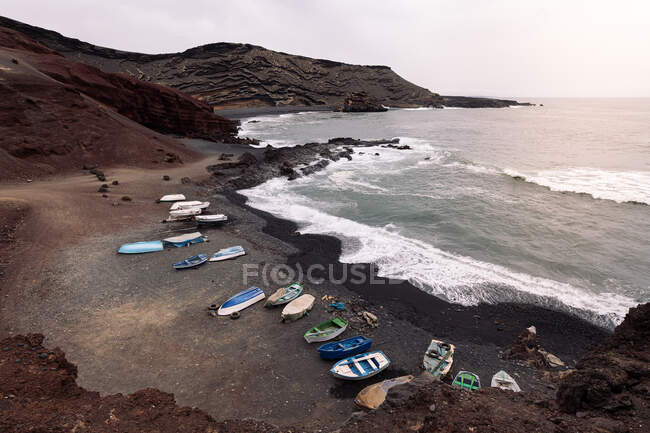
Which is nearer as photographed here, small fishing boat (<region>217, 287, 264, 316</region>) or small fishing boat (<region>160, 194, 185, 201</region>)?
small fishing boat (<region>217, 287, 264, 316</region>)

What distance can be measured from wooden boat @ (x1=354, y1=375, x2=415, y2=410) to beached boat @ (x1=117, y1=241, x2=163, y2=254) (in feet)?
39.6

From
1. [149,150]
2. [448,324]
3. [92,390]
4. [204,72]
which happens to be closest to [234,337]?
[92,390]

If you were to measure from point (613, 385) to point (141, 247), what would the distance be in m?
17.0

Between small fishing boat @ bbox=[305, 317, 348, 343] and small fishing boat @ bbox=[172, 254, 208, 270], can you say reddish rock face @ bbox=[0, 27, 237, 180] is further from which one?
small fishing boat @ bbox=[305, 317, 348, 343]

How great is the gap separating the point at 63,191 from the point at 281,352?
1883cm

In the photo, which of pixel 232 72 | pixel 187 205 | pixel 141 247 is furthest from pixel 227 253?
pixel 232 72

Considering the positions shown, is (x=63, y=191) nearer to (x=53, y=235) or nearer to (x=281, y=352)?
(x=53, y=235)

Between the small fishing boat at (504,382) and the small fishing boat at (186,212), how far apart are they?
682 inches

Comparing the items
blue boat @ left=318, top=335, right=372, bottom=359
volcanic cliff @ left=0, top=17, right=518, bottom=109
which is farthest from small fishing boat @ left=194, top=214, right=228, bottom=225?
volcanic cliff @ left=0, top=17, right=518, bottom=109

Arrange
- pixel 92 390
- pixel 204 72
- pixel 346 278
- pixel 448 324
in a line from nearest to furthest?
pixel 92 390 < pixel 448 324 < pixel 346 278 < pixel 204 72

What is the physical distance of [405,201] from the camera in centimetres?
2458

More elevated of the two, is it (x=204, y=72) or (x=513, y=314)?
(x=204, y=72)

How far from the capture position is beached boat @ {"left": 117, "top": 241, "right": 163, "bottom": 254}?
14.4m

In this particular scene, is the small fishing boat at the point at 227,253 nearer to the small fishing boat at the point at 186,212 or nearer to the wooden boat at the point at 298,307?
the wooden boat at the point at 298,307
